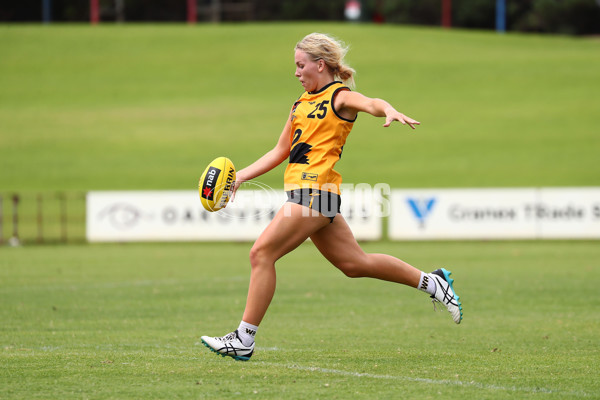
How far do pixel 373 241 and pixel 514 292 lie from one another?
11647 mm

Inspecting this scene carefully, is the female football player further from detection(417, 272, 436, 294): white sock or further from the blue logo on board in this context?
the blue logo on board

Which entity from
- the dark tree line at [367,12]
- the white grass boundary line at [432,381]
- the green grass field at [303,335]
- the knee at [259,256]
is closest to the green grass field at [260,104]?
the dark tree line at [367,12]

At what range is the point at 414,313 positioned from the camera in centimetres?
992

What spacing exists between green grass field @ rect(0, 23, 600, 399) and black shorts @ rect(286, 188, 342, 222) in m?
1.16

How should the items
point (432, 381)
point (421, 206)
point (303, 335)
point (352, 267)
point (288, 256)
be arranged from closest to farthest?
1. point (432, 381)
2. point (352, 267)
3. point (303, 335)
4. point (288, 256)
5. point (421, 206)

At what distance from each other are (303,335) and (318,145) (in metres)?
2.38

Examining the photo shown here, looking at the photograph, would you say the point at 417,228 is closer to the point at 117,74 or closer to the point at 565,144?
the point at 565,144

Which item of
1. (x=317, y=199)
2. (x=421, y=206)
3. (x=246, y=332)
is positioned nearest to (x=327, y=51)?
(x=317, y=199)

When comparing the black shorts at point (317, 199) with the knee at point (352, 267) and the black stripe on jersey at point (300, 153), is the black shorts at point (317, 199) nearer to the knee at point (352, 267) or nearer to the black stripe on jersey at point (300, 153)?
the black stripe on jersey at point (300, 153)

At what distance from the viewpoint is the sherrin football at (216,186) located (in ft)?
22.5

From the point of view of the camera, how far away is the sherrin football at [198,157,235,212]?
6863 mm

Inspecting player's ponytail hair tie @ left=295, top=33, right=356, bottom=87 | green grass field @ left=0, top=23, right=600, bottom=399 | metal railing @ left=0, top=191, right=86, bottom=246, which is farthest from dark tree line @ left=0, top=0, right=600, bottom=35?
player's ponytail hair tie @ left=295, top=33, right=356, bottom=87

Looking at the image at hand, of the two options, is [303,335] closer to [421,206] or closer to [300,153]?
[300,153]

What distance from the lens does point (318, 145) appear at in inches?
257
